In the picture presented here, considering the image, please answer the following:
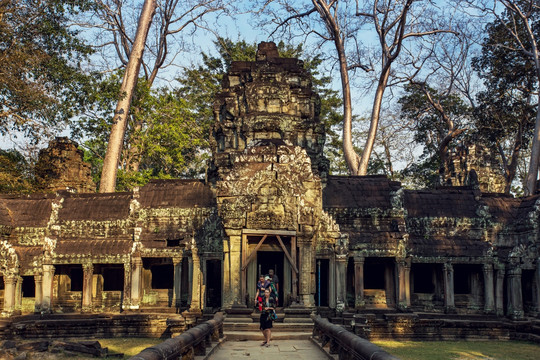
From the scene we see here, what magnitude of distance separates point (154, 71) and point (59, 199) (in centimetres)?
1469

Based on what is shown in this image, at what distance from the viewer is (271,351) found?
38.1 ft

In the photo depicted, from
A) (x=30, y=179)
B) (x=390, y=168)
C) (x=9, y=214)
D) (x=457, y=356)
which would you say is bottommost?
(x=457, y=356)

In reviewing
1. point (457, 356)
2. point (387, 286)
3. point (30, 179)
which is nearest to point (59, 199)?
point (30, 179)

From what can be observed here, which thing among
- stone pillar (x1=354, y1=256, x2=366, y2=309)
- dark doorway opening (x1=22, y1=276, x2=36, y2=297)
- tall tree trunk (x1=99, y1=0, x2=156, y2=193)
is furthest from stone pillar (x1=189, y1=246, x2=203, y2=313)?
tall tree trunk (x1=99, y1=0, x2=156, y2=193)

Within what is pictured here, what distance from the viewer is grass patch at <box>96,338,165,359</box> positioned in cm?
1603

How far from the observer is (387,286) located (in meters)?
21.1

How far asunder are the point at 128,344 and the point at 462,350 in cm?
984

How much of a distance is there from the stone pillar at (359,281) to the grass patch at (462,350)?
1.96 meters

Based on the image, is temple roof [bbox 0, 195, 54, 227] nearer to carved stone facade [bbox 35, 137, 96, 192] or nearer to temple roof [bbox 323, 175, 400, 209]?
carved stone facade [bbox 35, 137, 96, 192]

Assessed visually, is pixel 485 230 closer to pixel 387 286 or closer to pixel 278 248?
pixel 387 286

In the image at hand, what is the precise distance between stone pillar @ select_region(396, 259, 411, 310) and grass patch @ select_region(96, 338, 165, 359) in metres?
8.40

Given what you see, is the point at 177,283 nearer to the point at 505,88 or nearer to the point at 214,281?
the point at 214,281

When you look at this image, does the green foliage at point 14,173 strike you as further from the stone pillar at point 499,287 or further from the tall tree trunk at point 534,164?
the tall tree trunk at point 534,164

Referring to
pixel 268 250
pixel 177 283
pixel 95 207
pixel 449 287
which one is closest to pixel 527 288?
pixel 449 287
